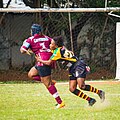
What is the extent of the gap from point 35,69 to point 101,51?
10888 millimetres

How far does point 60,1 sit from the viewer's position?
21.2m

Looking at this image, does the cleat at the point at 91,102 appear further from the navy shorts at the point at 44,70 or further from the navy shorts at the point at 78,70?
the navy shorts at the point at 44,70

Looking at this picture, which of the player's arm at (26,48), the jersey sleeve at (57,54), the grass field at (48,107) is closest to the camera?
the grass field at (48,107)

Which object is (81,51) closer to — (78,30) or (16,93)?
(78,30)

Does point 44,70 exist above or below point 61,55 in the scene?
below

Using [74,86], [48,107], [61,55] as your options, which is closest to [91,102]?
[74,86]

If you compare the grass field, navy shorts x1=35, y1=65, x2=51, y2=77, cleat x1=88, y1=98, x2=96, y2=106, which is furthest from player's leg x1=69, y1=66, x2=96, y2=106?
navy shorts x1=35, y1=65, x2=51, y2=77

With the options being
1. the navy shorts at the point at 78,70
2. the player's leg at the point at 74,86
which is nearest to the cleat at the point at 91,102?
the player's leg at the point at 74,86

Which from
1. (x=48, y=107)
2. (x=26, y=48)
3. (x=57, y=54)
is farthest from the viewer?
(x=26, y=48)

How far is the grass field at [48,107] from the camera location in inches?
344

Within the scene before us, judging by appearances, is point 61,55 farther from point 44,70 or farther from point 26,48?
point 26,48

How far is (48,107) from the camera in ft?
34.2

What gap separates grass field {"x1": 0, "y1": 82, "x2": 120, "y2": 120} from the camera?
28.7 feet

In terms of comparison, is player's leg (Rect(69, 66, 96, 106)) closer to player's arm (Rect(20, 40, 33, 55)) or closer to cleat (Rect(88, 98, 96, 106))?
cleat (Rect(88, 98, 96, 106))
